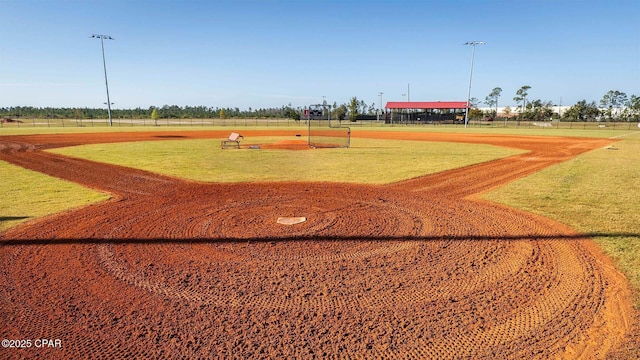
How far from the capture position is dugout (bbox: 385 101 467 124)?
83.4 m

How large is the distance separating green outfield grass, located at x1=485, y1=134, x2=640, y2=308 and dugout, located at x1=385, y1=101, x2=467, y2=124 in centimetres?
7012

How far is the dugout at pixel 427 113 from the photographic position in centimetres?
8344

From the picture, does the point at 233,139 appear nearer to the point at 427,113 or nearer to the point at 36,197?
the point at 36,197

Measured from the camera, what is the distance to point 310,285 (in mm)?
5023

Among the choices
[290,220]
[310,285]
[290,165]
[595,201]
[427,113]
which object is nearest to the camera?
[310,285]

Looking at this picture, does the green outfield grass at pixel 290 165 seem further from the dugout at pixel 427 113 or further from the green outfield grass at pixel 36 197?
the dugout at pixel 427 113

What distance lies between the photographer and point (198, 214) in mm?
8258

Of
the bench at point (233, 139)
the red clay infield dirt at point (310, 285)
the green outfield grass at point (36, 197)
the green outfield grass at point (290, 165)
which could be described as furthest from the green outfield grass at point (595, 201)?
the bench at point (233, 139)

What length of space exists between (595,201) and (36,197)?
49.9ft

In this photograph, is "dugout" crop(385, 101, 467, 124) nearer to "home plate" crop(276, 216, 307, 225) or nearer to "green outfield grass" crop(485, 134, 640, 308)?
"green outfield grass" crop(485, 134, 640, 308)

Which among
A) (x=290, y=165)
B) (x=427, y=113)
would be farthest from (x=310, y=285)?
(x=427, y=113)

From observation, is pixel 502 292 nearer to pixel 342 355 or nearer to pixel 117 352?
pixel 342 355

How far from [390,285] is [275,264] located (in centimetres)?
183

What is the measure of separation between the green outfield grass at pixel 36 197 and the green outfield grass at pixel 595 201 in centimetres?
1112
